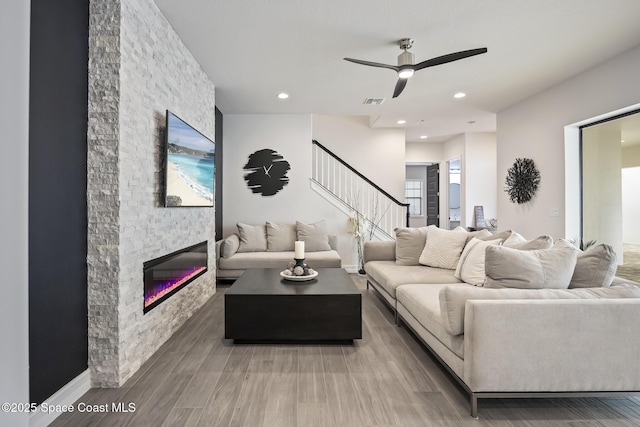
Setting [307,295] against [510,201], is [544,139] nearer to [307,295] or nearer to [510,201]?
[510,201]

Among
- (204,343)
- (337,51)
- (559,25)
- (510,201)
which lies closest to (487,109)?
(510,201)

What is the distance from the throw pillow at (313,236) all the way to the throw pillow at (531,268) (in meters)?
3.57

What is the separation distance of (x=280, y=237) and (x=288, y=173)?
123 cm

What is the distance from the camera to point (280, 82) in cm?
439

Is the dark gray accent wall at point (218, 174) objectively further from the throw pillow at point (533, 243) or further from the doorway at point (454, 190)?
the doorway at point (454, 190)

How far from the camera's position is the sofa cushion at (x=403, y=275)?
10.6 ft

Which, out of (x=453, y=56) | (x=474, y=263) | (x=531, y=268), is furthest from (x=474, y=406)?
(x=453, y=56)

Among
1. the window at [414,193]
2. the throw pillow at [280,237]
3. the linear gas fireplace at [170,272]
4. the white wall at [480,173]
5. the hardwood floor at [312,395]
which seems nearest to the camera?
the hardwood floor at [312,395]

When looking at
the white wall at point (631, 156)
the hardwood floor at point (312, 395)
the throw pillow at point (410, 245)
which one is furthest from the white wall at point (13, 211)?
the white wall at point (631, 156)

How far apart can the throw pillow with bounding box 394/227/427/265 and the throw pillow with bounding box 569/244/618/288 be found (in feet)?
6.16

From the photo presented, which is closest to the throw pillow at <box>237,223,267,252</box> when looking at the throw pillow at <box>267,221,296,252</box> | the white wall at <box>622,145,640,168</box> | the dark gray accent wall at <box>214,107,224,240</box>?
the throw pillow at <box>267,221,296,252</box>

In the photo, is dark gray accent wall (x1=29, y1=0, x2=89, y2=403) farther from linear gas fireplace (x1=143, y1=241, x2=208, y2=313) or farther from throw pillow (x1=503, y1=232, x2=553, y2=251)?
throw pillow (x1=503, y1=232, x2=553, y2=251)

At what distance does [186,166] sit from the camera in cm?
320

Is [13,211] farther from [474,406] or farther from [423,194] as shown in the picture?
[423,194]
